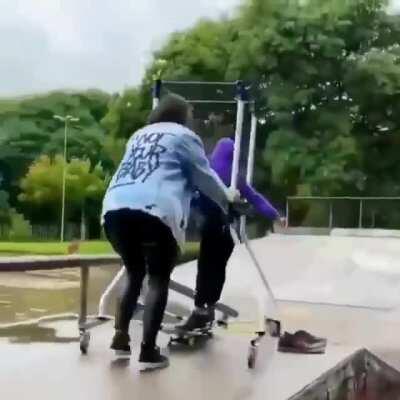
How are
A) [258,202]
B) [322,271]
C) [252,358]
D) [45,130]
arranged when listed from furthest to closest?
→ 1. [45,130]
2. [322,271]
3. [258,202]
4. [252,358]

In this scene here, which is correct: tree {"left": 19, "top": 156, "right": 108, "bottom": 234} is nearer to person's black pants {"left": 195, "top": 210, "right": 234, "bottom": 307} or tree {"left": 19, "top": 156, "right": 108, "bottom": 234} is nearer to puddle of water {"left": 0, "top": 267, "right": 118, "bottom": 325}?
puddle of water {"left": 0, "top": 267, "right": 118, "bottom": 325}

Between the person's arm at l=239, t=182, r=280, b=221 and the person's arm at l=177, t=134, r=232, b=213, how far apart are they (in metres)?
0.61

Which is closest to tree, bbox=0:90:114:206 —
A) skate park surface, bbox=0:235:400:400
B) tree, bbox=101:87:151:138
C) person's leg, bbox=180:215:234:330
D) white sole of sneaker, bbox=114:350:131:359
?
tree, bbox=101:87:151:138

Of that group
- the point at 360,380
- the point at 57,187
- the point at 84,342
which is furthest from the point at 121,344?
the point at 57,187

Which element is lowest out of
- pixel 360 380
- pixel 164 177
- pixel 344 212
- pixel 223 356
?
pixel 344 212

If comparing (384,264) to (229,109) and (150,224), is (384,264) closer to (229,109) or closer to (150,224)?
(229,109)

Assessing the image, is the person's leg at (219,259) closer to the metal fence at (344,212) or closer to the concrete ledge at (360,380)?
the concrete ledge at (360,380)

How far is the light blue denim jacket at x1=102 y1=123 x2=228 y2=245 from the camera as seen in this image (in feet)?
9.68

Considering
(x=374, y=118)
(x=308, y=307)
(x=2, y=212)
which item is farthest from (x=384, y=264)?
(x=2, y=212)

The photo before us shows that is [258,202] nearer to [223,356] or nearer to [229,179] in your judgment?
[229,179]

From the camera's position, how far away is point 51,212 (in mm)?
28422

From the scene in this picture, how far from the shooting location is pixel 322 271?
9461mm

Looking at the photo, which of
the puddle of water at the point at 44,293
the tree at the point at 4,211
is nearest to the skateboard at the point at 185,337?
the puddle of water at the point at 44,293

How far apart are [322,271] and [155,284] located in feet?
21.8
